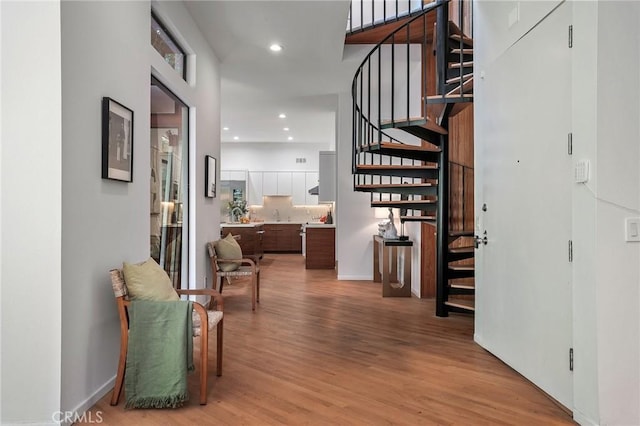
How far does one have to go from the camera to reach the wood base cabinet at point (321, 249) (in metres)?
8.23

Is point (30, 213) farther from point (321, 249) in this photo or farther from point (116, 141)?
point (321, 249)

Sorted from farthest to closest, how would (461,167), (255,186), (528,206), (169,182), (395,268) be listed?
1. (255,186)
2. (395,268)
3. (461,167)
4. (169,182)
5. (528,206)

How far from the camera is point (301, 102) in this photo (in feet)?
25.1

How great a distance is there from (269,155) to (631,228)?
35.1ft

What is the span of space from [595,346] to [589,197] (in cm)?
81

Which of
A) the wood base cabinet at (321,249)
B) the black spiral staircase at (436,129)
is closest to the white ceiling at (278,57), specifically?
the black spiral staircase at (436,129)

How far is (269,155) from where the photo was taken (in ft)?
39.9

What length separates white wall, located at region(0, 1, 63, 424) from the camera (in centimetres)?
210

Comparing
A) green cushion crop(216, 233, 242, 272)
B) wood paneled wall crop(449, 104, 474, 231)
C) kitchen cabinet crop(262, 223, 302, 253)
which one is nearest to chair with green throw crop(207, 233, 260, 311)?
green cushion crop(216, 233, 242, 272)

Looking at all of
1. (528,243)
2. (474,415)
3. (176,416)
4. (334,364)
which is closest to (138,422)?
(176,416)

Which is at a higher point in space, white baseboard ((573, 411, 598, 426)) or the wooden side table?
the wooden side table

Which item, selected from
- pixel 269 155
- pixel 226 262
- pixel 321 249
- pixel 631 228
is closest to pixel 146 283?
pixel 226 262

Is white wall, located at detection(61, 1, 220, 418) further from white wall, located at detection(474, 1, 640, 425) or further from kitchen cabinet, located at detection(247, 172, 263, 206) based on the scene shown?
kitchen cabinet, located at detection(247, 172, 263, 206)

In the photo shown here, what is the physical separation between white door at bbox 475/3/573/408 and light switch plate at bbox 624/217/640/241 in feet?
0.96
